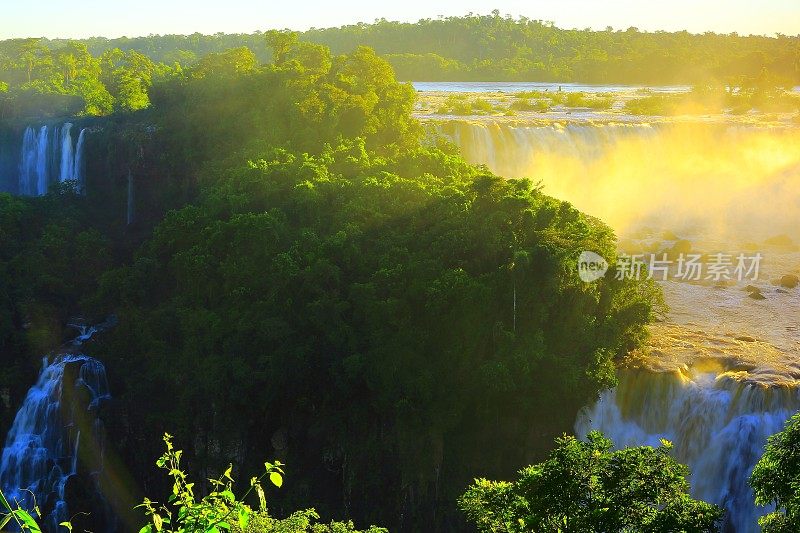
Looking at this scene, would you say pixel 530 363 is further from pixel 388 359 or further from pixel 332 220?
pixel 332 220

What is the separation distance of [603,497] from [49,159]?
1212 inches

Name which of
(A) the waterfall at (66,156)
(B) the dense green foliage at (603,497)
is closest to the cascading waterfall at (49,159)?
(A) the waterfall at (66,156)

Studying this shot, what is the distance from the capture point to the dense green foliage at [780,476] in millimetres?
7465

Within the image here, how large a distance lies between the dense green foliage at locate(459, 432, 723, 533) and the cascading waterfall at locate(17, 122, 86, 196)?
85.1 ft

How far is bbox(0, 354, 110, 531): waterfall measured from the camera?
1941 cm

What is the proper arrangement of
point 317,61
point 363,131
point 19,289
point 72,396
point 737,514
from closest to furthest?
point 737,514, point 72,396, point 19,289, point 363,131, point 317,61

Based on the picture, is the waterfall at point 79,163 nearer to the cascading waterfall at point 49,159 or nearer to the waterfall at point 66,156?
the cascading waterfall at point 49,159

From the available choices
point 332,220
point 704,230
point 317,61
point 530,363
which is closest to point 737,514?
point 530,363

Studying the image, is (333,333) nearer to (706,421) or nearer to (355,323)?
(355,323)

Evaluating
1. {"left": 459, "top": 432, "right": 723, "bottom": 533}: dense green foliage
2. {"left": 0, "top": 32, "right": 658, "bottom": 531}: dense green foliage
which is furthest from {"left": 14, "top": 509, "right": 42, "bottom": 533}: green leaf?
{"left": 0, "top": 32, "right": 658, "bottom": 531}: dense green foliage

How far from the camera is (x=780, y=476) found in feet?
24.9

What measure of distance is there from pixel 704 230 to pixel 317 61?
15.0 metres

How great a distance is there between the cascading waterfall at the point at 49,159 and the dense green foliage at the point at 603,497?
85.1ft

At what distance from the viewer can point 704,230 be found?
101ft
